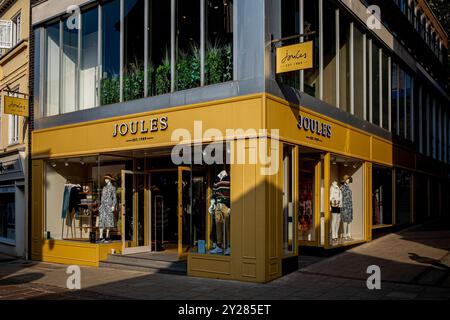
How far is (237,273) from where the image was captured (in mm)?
10156

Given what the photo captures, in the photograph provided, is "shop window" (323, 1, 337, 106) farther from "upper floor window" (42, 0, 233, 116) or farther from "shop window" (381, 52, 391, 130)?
"shop window" (381, 52, 391, 130)

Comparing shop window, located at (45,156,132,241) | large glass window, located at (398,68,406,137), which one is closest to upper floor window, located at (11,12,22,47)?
shop window, located at (45,156,132,241)

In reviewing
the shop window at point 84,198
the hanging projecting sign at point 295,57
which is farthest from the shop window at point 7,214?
the hanging projecting sign at point 295,57

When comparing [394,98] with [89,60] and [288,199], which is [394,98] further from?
[89,60]

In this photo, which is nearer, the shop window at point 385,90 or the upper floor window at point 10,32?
the shop window at point 385,90

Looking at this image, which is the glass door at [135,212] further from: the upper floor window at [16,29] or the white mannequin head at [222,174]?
the upper floor window at [16,29]

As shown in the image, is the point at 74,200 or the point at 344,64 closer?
the point at 344,64

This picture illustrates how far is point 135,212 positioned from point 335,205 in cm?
541

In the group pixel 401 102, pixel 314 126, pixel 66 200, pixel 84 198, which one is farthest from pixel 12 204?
pixel 401 102

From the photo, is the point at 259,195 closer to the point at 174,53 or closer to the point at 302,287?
the point at 302,287

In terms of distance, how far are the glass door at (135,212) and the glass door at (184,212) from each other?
167 centimetres

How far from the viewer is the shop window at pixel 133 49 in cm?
1293

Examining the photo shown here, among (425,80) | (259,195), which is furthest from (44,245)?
(425,80)

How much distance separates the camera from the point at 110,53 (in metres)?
13.8
